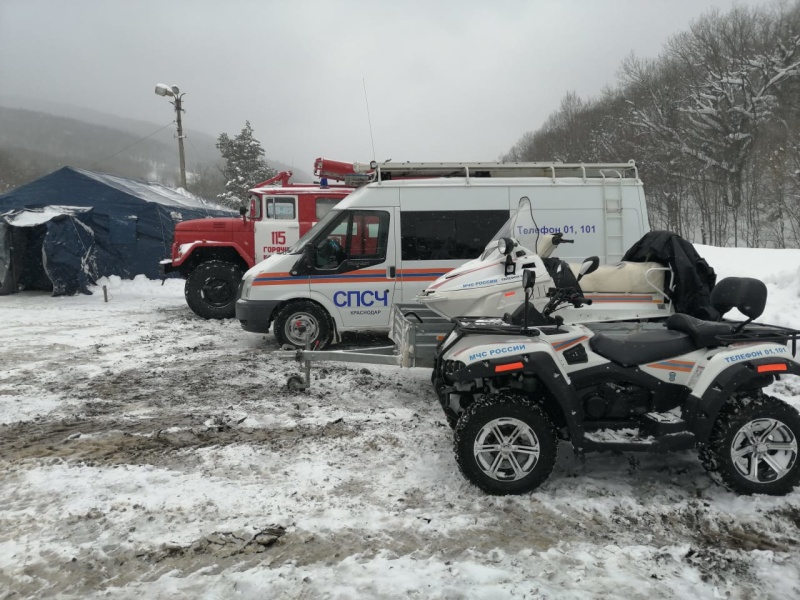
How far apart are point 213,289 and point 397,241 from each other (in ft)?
17.2

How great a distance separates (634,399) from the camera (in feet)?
12.1

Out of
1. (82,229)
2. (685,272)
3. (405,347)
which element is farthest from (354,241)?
(82,229)

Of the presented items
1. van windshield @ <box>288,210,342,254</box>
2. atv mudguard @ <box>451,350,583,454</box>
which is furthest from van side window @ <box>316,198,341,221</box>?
atv mudguard @ <box>451,350,583,454</box>

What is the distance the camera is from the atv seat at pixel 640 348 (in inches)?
144

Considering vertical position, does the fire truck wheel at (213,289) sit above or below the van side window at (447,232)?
below

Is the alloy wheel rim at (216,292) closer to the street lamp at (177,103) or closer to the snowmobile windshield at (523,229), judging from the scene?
the snowmobile windshield at (523,229)

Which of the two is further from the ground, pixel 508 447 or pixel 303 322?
pixel 303 322

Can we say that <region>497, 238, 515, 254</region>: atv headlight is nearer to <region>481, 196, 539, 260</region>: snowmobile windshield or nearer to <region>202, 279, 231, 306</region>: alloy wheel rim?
<region>481, 196, 539, 260</region>: snowmobile windshield

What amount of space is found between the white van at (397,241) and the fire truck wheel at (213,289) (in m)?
3.52

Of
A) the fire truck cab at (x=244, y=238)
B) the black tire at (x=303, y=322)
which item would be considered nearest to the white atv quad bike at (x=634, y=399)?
the black tire at (x=303, y=322)

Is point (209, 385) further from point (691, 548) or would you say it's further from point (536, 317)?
point (691, 548)

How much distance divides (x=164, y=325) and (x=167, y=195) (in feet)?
38.7

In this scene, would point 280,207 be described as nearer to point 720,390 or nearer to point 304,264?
point 304,264

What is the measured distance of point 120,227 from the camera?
1780 centimetres
